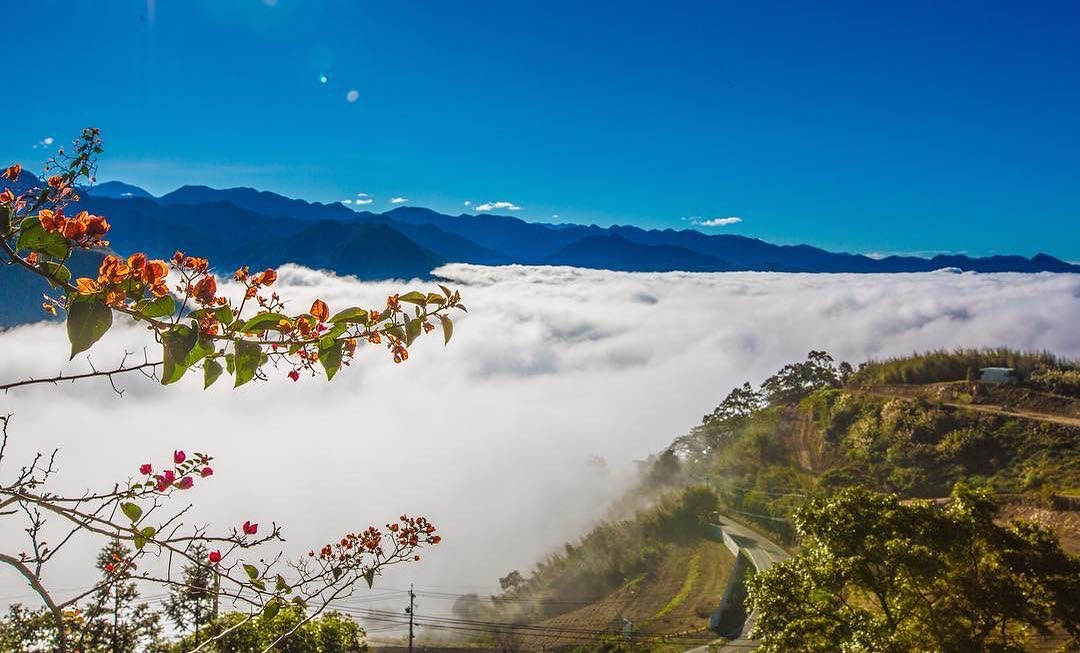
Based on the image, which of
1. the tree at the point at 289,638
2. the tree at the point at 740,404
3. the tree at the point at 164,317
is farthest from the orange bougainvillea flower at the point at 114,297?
the tree at the point at 740,404

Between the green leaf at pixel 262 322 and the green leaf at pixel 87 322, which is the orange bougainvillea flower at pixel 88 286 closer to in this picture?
the green leaf at pixel 87 322

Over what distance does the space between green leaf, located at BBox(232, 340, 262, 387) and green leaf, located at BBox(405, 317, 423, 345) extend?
0.48m

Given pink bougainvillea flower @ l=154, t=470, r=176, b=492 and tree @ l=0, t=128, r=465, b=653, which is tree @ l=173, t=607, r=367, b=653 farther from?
tree @ l=0, t=128, r=465, b=653

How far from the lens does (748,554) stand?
40.2 meters

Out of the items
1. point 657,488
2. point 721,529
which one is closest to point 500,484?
point 657,488

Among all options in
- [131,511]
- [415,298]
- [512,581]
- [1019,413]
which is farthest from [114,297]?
[512,581]

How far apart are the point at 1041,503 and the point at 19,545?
A: 873ft

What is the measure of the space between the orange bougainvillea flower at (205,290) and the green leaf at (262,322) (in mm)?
113

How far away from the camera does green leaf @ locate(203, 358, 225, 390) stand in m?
1.47

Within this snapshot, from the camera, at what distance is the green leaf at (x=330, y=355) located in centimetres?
165

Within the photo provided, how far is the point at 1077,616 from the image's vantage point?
11.2 metres

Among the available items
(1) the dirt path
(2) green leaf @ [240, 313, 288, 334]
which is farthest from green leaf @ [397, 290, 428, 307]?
(1) the dirt path

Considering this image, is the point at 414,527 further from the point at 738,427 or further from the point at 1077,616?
the point at 738,427

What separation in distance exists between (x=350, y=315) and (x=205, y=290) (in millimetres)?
356
